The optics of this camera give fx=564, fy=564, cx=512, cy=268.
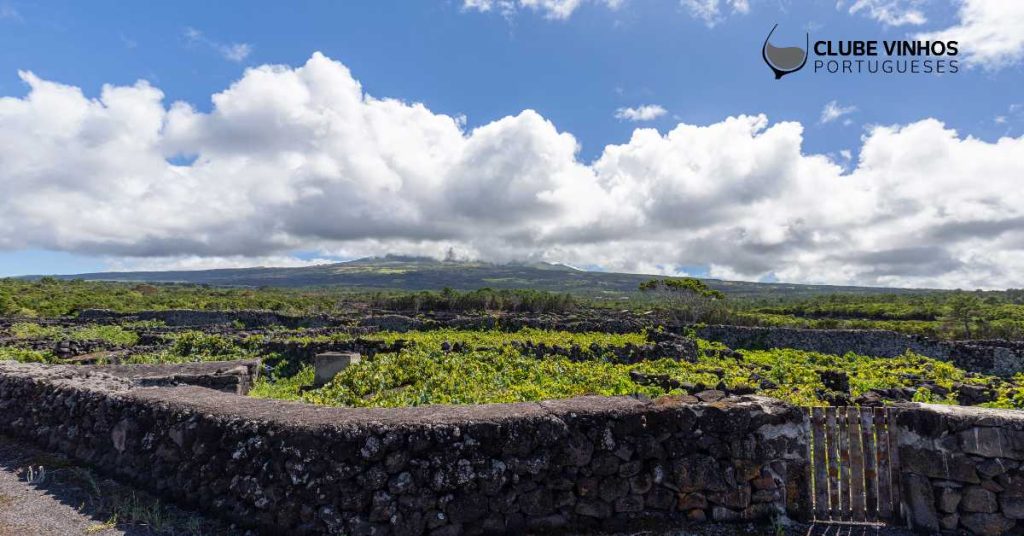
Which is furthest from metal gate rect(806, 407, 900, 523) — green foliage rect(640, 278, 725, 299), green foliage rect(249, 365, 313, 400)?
green foliage rect(640, 278, 725, 299)

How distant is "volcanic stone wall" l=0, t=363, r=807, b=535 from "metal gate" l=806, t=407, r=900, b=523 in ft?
0.78

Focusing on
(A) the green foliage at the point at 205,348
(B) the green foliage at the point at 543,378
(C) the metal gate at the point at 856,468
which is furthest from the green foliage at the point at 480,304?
(C) the metal gate at the point at 856,468

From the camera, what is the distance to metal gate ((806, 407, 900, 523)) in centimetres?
630

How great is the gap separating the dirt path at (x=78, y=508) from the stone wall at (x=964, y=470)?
24.5ft

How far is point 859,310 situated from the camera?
75062 millimetres

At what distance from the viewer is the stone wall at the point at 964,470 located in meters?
5.73

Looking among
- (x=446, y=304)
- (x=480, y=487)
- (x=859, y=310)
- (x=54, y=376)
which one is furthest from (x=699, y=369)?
(x=859, y=310)

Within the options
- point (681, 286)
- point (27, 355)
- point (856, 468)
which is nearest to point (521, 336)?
point (27, 355)

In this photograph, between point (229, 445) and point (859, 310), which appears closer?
point (229, 445)

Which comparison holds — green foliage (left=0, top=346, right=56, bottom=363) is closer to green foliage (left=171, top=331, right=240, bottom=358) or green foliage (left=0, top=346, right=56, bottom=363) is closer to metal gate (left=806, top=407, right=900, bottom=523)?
green foliage (left=171, top=331, right=240, bottom=358)

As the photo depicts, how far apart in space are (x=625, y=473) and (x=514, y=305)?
60.2 meters

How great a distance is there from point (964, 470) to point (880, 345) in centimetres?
2887

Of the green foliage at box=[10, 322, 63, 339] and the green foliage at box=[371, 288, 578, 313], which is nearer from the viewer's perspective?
the green foliage at box=[10, 322, 63, 339]

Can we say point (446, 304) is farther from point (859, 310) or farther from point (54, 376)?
point (859, 310)
